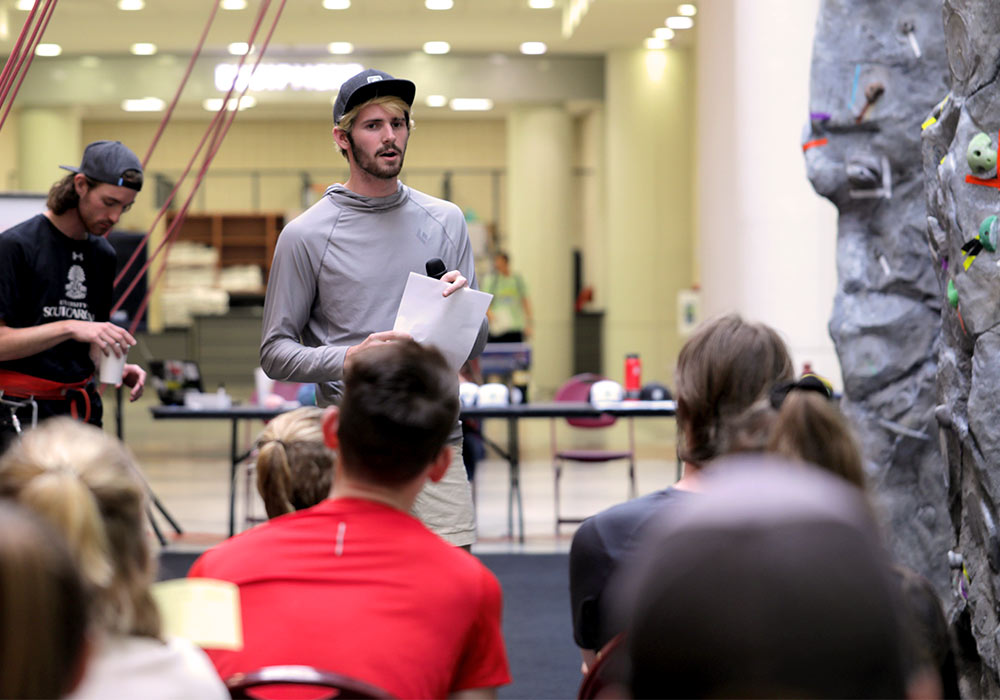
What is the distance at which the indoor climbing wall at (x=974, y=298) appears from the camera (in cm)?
319

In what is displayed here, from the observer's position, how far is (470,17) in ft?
39.7

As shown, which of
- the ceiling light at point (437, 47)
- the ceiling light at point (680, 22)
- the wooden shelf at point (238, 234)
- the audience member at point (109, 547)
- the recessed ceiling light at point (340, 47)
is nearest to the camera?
the audience member at point (109, 547)

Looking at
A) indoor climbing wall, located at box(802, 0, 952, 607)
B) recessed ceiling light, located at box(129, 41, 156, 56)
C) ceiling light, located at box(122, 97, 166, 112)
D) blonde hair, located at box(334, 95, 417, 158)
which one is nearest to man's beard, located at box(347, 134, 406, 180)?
blonde hair, located at box(334, 95, 417, 158)

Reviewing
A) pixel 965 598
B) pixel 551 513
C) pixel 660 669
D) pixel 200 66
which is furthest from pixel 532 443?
pixel 660 669

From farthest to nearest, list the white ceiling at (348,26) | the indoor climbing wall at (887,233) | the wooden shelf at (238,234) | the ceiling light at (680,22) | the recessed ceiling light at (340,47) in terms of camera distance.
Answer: the wooden shelf at (238,234) → the recessed ceiling light at (340,47) → the white ceiling at (348,26) → the ceiling light at (680,22) → the indoor climbing wall at (887,233)

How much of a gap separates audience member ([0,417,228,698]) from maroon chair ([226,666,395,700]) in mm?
85

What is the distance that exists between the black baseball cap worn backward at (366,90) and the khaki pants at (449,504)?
2.50 ft

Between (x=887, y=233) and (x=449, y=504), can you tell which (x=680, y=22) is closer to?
(x=887, y=233)

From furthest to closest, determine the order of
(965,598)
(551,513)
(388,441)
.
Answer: (551,513) < (965,598) < (388,441)

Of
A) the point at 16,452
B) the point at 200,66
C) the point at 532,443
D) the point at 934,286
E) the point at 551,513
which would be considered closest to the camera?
the point at 16,452

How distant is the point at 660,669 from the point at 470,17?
1184 cm

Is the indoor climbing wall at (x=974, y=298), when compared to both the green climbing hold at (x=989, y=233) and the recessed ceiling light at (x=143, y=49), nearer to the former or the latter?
the green climbing hold at (x=989, y=233)

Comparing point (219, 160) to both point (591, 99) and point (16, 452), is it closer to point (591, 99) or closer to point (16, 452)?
point (591, 99)

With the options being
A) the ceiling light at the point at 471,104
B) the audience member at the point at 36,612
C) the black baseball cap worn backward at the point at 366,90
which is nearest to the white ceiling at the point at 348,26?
the ceiling light at the point at 471,104
